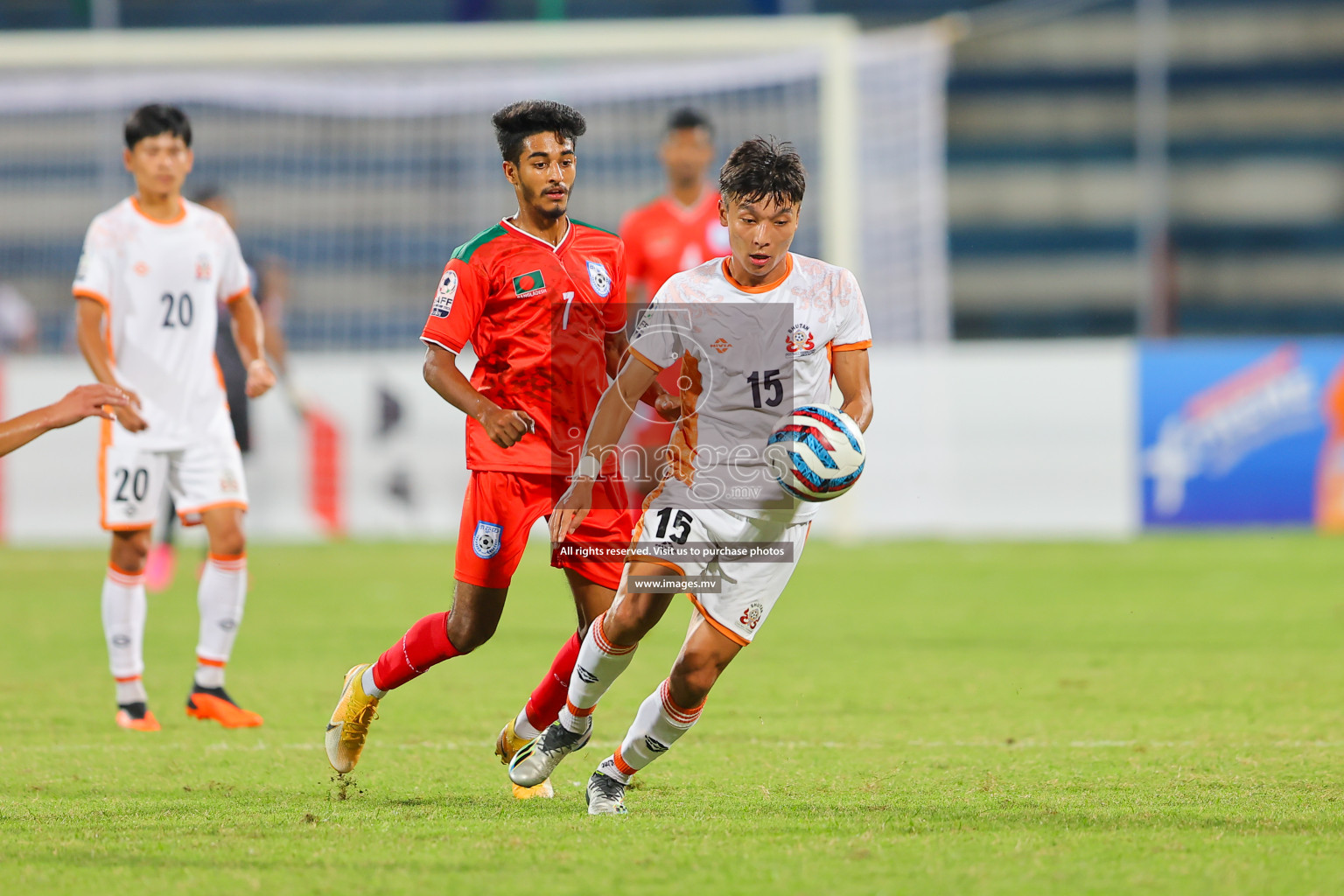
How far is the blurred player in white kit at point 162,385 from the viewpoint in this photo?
6.34 metres

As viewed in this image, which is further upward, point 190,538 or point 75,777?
point 75,777

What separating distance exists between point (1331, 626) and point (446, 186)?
8.56 m

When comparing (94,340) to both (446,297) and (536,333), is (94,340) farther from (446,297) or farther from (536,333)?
(536,333)

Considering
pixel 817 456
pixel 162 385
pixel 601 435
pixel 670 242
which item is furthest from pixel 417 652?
pixel 670 242

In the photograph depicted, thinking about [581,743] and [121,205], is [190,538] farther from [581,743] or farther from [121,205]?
[581,743]

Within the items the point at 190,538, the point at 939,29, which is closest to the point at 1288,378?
the point at 939,29

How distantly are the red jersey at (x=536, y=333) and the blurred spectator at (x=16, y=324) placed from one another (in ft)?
38.6

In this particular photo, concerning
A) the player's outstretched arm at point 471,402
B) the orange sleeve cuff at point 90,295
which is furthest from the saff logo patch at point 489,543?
the orange sleeve cuff at point 90,295

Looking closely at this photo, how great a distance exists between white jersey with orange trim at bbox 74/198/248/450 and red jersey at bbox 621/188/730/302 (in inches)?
103

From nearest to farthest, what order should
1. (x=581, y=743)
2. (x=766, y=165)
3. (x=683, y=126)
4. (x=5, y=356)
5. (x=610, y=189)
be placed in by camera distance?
(x=766, y=165) < (x=581, y=743) < (x=683, y=126) < (x=610, y=189) < (x=5, y=356)

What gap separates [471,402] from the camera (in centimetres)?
463

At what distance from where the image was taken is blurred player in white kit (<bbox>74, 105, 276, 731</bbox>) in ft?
20.8

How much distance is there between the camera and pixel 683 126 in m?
8.53

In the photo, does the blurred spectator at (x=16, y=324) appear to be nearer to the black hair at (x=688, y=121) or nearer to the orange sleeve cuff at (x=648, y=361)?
the black hair at (x=688, y=121)
